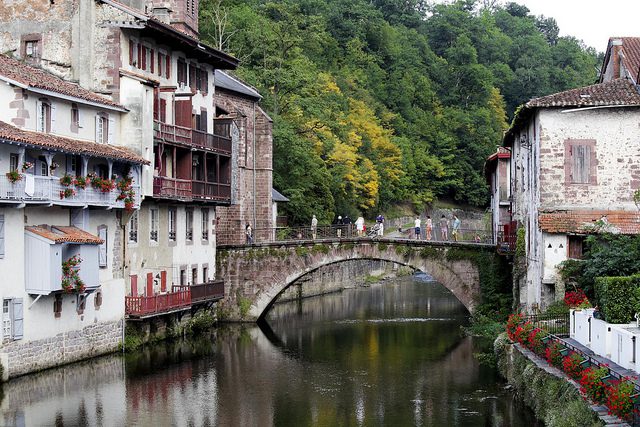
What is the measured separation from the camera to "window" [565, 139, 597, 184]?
45406 millimetres

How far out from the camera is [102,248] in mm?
48062

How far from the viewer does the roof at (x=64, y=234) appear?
1639 inches

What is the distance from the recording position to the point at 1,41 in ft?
168

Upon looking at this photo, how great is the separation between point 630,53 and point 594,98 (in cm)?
1130

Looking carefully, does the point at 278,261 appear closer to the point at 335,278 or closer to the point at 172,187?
the point at 172,187

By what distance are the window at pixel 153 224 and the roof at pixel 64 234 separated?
7.77 metres

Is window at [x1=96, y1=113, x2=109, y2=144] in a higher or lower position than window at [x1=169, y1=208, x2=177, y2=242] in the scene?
higher

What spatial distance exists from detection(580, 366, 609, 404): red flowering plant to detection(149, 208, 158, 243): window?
29.9 m

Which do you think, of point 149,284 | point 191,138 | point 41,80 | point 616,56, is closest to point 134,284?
point 149,284

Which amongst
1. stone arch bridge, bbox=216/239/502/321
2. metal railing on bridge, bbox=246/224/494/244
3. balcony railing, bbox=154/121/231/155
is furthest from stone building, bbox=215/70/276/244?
balcony railing, bbox=154/121/231/155

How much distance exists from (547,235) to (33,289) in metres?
20.6

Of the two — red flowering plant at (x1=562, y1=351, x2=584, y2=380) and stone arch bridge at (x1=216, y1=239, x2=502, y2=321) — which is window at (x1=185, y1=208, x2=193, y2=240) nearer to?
stone arch bridge at (x1=216, y1=239, x2=502, y2=321)

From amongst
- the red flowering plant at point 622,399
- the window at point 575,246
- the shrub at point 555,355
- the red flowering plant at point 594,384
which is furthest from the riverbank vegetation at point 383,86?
the red flowering plant at point 622,399

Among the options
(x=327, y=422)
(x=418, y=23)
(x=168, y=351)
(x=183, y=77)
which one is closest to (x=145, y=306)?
(x=168, y=351)
